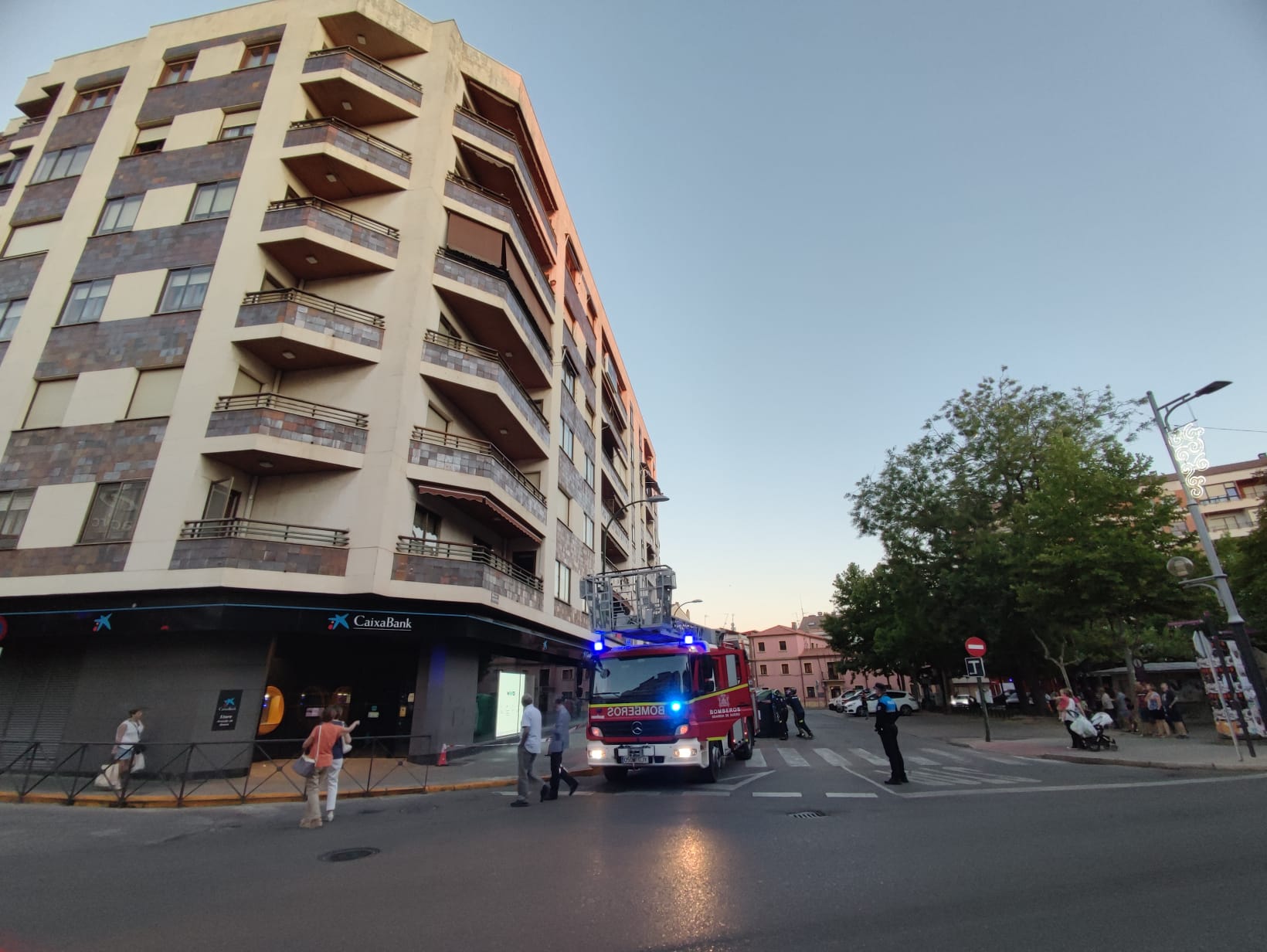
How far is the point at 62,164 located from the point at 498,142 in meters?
15.0

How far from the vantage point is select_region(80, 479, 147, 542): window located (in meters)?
14.7

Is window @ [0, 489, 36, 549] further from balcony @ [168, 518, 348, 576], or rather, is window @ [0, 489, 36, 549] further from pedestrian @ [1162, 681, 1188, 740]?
pedestrian @ [1162, 681, 1188, 740]

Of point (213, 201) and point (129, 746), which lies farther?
point (213, 201)

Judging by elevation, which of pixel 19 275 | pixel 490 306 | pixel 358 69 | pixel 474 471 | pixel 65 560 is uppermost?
pixel 358 69

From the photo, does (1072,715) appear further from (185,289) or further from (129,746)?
(185,289)

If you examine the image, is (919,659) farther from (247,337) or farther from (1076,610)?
(247,337)

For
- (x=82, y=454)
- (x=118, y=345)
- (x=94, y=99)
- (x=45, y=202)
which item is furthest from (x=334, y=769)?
(x=94, y=99)

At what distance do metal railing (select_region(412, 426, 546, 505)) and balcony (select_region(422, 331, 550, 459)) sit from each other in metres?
1.12

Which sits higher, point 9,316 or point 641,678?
point 9,316

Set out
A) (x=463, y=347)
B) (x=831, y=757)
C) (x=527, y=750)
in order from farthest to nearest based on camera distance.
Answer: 1. (x=463, y=347)
2. (x=831, y=757)
3. (x=527, y=750)

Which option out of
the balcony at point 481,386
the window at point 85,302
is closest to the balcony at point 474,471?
the balcony at point 481,386

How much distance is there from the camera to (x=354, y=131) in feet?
62.2

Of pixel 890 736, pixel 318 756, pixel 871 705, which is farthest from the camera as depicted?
pixel 871 705

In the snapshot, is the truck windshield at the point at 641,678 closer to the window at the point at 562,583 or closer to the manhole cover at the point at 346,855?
the manhole cover at the point at 346,855
